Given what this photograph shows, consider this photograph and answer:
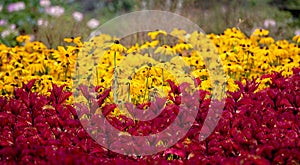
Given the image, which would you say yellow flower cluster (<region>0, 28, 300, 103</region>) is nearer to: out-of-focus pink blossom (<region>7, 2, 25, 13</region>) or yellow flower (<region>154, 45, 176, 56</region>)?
yellow flower (<region>154, 45, 176, 56</region>)

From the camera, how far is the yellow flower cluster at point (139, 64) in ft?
20.0

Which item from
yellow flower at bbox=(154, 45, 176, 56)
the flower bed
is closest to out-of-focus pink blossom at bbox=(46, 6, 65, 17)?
yellow flower at bbox=(154, 45, 176, 56)

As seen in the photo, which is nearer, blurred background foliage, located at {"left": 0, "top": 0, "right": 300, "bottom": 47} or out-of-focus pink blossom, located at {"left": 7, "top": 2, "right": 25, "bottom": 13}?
blurred background foliage, located at {"left": 0, "top": 0, "right": 300, "bottom": 47}

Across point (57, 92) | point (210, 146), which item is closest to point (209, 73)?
point (57, 92)

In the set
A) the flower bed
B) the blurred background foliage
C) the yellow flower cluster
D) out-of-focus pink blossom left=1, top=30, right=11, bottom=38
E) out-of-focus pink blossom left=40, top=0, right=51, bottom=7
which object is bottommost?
the flower bed

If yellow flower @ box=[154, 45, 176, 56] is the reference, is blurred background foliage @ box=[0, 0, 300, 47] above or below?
above

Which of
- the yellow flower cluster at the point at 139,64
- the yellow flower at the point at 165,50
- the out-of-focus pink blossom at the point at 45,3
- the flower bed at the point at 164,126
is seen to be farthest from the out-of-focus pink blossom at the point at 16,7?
the flower bed at the point at 164,126

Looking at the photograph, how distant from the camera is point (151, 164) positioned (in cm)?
316

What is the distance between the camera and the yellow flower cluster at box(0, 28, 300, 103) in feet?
20.0

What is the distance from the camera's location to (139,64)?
21.3 feet

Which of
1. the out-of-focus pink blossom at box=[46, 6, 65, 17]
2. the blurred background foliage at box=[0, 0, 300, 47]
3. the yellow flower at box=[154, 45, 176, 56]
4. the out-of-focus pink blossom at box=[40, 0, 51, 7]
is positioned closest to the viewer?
the yellow flower at box=[154, 45, 176, 56]

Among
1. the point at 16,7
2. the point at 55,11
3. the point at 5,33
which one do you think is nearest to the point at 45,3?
the point at 55,11

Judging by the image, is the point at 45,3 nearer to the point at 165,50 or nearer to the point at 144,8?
the point at 144,8

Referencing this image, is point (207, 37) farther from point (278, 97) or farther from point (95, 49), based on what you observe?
point (278, 97)
